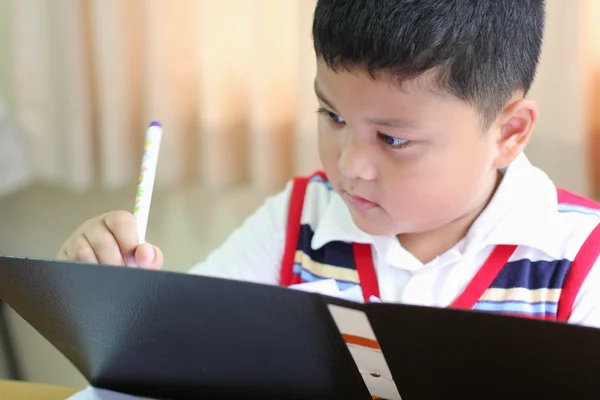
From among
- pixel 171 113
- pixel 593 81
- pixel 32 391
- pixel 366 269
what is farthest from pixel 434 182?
pixel 171 113

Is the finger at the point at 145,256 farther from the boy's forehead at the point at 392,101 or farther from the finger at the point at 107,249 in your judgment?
the boy's forehead at the point at 392,101

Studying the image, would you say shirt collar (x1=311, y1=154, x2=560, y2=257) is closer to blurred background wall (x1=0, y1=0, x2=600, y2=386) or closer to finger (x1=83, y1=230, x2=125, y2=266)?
finger (x1=83, y1=230, x2=125, y2=266)

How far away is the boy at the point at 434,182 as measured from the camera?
66cm

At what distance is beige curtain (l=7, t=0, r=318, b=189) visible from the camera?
1.36m

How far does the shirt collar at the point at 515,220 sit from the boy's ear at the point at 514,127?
45mm

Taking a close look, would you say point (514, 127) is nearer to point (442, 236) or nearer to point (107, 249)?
point (442, 236)

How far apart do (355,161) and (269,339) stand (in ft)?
0.80

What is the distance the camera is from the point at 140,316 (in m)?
0.51

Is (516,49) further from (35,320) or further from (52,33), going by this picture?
(52,33)

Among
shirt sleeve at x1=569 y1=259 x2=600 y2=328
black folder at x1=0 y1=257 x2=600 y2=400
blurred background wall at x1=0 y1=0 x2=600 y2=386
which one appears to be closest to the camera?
black folder at x1=0 y1=257 x2=600 y2=400

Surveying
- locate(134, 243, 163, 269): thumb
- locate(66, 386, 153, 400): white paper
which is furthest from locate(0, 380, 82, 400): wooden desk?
locate(134, 243, 163, 269): thumb

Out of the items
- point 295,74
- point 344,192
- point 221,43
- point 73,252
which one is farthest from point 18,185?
point 344,192

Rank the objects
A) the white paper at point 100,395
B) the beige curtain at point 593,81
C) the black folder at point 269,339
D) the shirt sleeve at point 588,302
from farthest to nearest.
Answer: the beige curtain at point 593,81 → the shirt sleeve at point 588,302 → the white paper at point 100,395 → the black folder at point 269,339

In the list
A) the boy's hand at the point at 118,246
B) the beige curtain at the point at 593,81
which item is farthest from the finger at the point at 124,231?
the beige curtain at the point at 593,81
